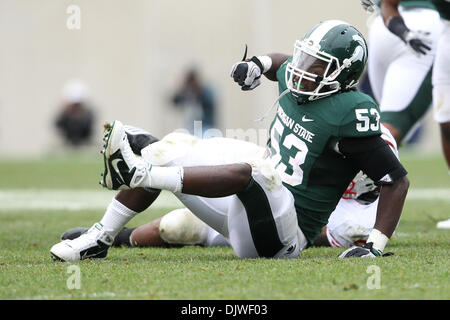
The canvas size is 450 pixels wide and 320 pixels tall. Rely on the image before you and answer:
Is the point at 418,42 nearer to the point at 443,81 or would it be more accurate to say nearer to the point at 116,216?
the point at 443,81

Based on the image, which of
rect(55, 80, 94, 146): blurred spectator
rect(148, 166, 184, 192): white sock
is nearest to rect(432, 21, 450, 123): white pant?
rect(148, 166, 184, 192): white sock

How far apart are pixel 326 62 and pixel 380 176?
494 mm

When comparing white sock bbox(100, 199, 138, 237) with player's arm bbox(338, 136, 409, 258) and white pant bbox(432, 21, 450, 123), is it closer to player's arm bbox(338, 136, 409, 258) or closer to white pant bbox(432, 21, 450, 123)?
player's arm bbox(338, 136, 409, 258)

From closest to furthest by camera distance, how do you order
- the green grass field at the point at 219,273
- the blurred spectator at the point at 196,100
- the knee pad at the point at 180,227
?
the green grass field at the point at 219,273 → the knee pad at the point at 180,227 → the blurred spectator at the point at 196,100

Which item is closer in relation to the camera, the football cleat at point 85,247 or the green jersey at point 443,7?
the football cleat at point 85,247

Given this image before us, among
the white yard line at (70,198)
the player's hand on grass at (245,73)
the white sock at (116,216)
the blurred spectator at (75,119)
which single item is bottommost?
the blurred spectator at (75,119)

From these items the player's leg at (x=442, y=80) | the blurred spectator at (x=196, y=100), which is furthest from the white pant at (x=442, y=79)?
the blurred spectator at (x=196, y=100)

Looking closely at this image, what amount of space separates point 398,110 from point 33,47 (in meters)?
12.7

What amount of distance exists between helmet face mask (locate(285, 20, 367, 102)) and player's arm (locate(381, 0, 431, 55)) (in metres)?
1.22

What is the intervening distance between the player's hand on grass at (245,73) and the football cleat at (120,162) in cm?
77

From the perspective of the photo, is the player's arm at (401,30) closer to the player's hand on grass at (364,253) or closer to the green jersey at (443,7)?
the green jersey at (443,7)

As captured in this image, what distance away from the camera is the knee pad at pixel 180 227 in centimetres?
400
